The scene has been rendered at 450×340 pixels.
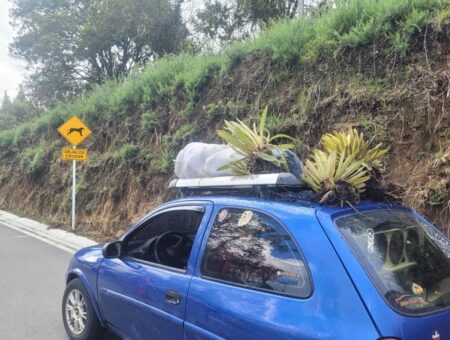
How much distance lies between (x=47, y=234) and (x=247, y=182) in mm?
10307

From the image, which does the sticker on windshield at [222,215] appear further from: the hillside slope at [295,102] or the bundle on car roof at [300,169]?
the hillside slope at [295,102]

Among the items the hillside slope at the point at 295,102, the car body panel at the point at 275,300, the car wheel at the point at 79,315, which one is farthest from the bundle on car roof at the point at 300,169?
the hillside slope at the point at 295,102

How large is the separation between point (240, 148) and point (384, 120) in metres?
3.69

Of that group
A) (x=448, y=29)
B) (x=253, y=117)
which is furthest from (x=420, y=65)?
(x=253, y=117)

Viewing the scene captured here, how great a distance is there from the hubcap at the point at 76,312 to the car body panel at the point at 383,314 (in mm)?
2908

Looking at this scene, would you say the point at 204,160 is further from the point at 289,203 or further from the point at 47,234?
the point at 47,234

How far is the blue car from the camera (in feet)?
7.37

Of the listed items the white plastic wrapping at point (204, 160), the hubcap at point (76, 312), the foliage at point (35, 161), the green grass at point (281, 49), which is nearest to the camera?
the white plastic wrapping at point (204, 160)

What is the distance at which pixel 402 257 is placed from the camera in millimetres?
2625

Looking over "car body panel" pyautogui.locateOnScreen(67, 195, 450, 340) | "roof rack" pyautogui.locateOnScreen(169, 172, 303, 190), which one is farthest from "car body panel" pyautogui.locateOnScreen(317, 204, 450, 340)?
"roof rack" pyautogui.locateOnScreen(169, 172, 303, 190)

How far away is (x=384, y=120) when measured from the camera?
20.9 ft

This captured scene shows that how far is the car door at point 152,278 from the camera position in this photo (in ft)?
10.2

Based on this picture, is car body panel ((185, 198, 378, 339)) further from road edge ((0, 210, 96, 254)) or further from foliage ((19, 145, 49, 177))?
foliage ((19, 145, 49, 177))

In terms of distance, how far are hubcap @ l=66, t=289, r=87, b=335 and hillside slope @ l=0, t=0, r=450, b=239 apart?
4024 millimetres
